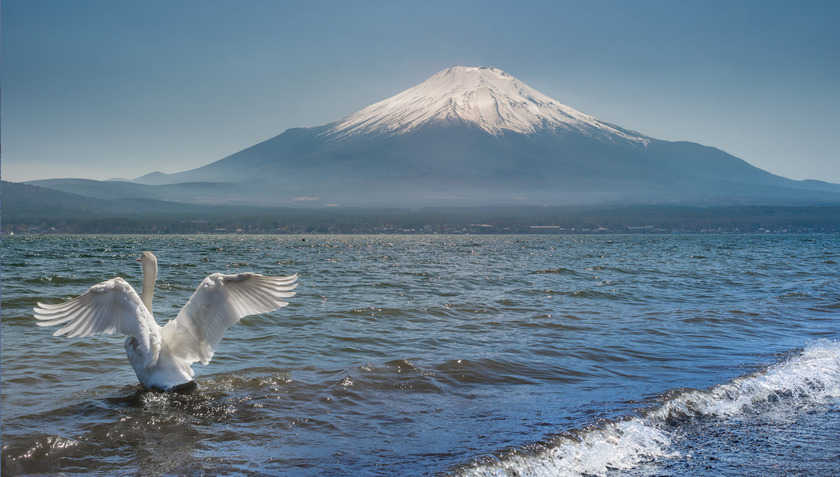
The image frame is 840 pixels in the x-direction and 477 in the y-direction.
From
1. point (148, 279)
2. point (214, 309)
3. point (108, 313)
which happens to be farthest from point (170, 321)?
point (148, 279)

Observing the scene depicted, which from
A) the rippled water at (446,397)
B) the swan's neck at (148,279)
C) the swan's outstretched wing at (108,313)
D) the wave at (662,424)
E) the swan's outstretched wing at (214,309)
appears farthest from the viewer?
the swan's neck at (148,279)

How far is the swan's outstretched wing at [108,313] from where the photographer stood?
8055 mm

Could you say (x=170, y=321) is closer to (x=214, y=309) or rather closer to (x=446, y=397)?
(x=214, y=309)

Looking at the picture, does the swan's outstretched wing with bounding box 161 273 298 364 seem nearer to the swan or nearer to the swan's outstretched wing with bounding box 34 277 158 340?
the swan

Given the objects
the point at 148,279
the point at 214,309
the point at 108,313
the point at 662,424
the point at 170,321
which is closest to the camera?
the point at 662,424

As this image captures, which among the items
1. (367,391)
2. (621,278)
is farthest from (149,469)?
(621,278)

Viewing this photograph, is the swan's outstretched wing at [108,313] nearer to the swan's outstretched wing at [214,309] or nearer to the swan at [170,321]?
the swan at [170,321]

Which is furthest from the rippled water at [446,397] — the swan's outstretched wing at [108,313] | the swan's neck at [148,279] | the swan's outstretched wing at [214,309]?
the swan's neck at [148,279]

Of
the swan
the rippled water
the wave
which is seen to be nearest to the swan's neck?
the swan

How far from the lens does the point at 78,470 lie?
5766mm

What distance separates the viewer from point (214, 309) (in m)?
8.73

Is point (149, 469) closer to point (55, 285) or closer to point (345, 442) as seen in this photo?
point (345, 442)

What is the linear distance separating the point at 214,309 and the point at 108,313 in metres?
1.35

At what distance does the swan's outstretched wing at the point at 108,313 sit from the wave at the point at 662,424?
4899 mm
